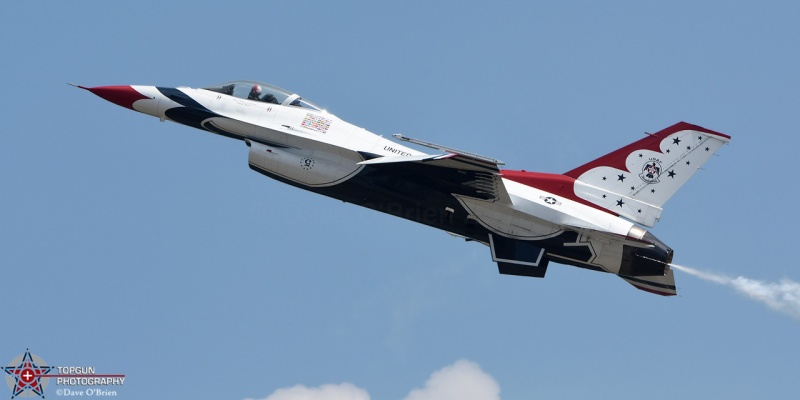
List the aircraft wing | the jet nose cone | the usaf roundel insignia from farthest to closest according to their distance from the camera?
1. the jet nose cone
2. the usaf roundel insignia
3. the aircraft wing

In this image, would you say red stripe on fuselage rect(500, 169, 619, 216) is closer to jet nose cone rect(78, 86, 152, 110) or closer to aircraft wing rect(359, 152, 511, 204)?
aircraft wing rect(359, 152, 511, 204)

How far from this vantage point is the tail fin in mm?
→ 25531

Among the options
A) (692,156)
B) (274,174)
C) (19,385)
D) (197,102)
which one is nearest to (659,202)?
(692,156)

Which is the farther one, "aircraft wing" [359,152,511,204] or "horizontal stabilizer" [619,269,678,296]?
"horizontal stabilizer" [619,269,678,296]

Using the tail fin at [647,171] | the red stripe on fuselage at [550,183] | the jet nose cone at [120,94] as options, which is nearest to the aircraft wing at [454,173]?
the red stripe on fuselage at [550,183]

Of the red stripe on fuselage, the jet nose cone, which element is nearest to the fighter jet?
the red stripe on fuselage

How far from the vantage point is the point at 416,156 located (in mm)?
24797

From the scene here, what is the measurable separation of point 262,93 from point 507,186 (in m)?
5.86

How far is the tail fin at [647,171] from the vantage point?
83.8ft

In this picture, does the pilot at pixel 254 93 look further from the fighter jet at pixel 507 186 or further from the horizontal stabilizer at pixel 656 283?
the horizontal stabilizer at pixel 656 283

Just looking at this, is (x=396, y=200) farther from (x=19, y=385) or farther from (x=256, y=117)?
(x=19, y=385)

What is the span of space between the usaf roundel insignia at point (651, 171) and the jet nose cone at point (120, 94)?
36.4 feet

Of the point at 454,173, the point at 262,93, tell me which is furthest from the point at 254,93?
the point at 454,173

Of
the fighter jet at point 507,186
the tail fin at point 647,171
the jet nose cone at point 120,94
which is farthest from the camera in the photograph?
the jet nose cone at point 120,94
